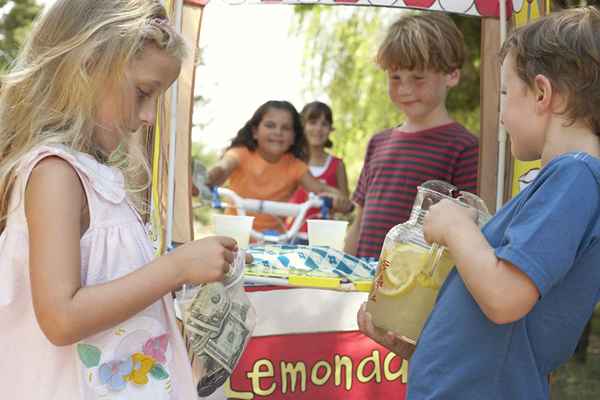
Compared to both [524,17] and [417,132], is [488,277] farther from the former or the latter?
[417,132]

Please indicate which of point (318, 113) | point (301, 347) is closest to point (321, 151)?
point (318, 113)

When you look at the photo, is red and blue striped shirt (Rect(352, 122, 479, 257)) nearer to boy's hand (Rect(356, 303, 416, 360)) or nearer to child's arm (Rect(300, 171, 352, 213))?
boy's hand (Rect(356, 303, 416, 360))

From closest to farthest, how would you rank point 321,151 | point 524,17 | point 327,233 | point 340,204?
point 524,17 < point 327,233 < point 340,204 < point 321,151

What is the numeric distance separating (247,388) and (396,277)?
75 cm

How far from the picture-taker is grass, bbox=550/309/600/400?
4.56 metres

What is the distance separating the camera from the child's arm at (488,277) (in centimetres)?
143

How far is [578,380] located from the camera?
4961 millimetres

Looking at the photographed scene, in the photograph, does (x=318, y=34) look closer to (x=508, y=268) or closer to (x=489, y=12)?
(x=489, y=12)

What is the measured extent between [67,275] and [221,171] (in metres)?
3.08

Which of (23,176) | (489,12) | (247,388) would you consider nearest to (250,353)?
(247,388)

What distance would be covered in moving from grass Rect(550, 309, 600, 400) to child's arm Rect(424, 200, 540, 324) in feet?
10.4

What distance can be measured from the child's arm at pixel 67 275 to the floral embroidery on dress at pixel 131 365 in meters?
0.08

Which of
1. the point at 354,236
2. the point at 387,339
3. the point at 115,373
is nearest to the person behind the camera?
the point at 115,373

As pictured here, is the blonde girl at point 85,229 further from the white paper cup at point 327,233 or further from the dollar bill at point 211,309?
the white paper cup at point 327,233
